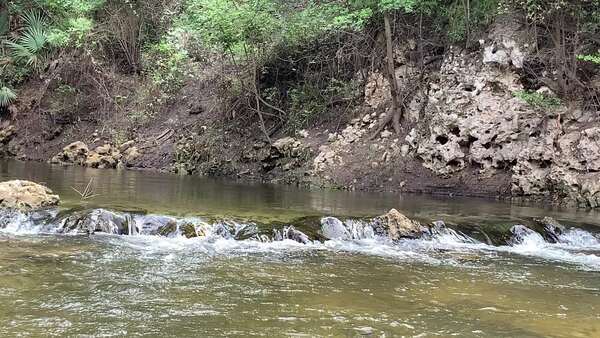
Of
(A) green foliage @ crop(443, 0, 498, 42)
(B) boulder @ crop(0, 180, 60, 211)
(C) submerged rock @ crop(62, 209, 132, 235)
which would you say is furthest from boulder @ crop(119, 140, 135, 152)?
(A) green foliage @ crop(443, 0, 498, 42)

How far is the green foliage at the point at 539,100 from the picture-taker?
13.4 metres

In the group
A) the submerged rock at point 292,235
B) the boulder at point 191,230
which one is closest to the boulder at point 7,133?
the boulder at point 191,230

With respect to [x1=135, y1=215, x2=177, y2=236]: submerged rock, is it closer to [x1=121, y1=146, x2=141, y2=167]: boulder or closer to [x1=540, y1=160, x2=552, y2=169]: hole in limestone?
[x1=540, y1=160, x2=552, y2=169]: hole in limestone

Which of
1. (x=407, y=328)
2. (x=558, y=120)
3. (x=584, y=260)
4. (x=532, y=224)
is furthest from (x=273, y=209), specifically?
(x=558, y=120)

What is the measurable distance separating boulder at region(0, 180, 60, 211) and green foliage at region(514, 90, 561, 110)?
10317 mm

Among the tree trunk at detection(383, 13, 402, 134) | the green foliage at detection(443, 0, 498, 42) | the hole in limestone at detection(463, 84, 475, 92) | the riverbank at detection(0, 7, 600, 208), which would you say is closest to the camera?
the riverbank at detection(0, 7, 600, 208)

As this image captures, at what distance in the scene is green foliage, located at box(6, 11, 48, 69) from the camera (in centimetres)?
2294

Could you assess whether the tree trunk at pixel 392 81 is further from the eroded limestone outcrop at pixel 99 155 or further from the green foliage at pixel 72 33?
the green foliage at pixel 72 33

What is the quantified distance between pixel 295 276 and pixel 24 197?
231 inches

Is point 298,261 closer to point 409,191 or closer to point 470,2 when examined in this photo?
→ point 409,191

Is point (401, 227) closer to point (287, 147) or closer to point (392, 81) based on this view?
point (392, 81)

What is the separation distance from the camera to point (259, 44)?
17500mm

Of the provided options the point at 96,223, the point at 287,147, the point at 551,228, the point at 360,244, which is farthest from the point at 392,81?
the point at 96,223

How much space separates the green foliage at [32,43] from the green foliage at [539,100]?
59.2 ft
